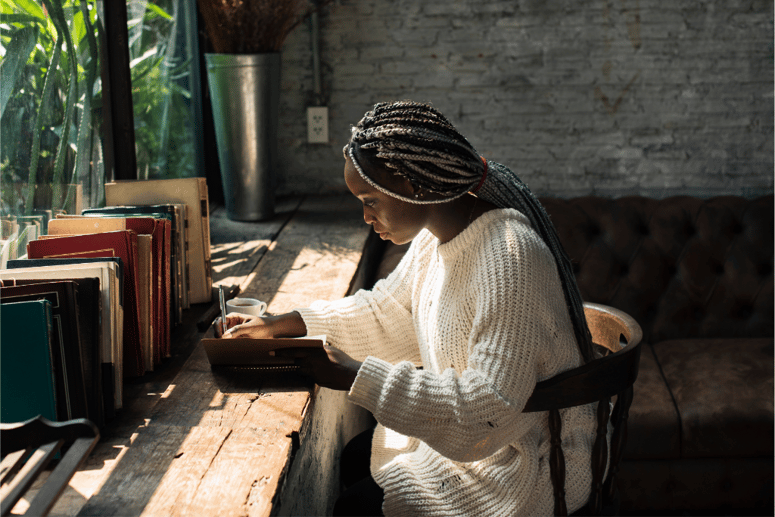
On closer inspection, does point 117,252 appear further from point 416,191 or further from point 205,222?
point 416,191

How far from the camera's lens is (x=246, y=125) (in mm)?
2568

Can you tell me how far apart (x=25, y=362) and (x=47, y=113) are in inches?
32.7

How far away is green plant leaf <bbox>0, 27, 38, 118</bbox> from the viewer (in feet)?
4.75

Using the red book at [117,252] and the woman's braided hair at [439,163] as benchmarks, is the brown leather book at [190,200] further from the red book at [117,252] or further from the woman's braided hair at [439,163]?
the woman's braided hair at [439,163]

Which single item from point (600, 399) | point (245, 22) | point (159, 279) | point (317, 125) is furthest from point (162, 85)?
point (600, 399)

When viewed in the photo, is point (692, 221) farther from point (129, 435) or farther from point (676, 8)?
point (129, 435)

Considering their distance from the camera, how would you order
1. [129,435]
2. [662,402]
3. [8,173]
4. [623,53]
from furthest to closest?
1. [623,53]
2. [662,402]
3. [8,173]
4. [129,435]

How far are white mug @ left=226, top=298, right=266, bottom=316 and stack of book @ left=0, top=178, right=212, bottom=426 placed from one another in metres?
0.13

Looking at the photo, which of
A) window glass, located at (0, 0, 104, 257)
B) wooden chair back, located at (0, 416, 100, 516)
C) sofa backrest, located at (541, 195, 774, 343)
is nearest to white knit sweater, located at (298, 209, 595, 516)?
wooden chair back, located at (0, 416, 100, 516)

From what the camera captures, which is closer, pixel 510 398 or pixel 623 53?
pixel 510 398

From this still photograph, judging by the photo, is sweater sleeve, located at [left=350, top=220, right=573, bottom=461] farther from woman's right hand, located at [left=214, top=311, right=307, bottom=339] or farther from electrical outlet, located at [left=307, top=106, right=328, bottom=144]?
electrical outlet, located at [left=307, top=106, right=328, bottom=144]

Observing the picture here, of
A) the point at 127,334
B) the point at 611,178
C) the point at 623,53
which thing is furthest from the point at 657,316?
the point at 127,334

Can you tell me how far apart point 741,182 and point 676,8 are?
83 centimetres

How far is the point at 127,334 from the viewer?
4.35 ft
